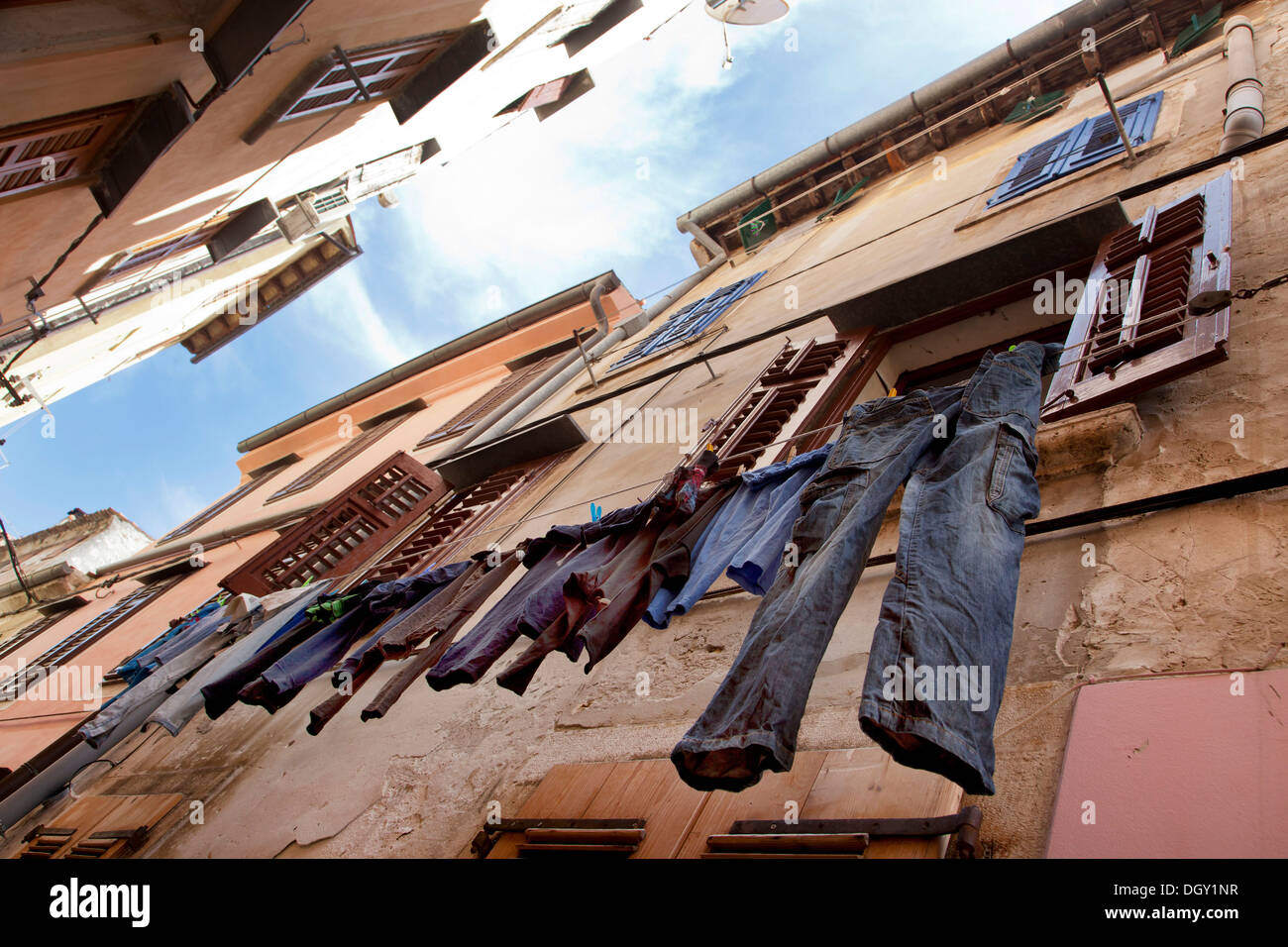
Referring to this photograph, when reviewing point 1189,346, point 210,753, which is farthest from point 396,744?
point 1189,346

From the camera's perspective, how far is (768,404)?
645 cm

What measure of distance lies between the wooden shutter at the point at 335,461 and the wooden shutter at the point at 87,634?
9.49 ft

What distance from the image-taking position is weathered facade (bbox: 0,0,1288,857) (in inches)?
104

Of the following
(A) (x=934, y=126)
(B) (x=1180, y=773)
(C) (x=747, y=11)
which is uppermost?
(C) (x=747, y=11)

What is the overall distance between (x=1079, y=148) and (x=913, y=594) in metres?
8.21

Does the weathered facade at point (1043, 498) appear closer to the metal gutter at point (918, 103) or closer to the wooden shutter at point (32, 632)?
the metal gutter at point (918, 103)

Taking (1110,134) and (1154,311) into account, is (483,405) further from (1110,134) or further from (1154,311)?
(1154,311)

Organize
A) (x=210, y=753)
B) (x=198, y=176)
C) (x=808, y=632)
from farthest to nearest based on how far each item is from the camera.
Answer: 1. (x=198, y=176)
2. (x=210, y=753)
3. (x=808, y=632)

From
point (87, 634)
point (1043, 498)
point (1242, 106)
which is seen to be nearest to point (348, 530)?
point (87, 634)

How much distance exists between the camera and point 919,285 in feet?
20.9

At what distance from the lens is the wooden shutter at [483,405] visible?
14648 millimetres
